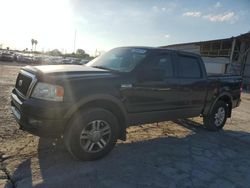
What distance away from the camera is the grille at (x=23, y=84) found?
14.8 feet

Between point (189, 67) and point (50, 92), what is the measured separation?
3.43 meters

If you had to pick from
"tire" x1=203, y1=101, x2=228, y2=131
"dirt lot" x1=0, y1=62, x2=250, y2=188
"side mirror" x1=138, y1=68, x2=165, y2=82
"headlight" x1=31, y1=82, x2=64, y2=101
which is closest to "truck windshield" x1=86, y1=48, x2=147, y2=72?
"side mirror" x1=138, y1=68, x2=165, y2=82

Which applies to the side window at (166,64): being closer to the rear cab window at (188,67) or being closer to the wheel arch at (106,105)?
the rear cab window at (188,67)

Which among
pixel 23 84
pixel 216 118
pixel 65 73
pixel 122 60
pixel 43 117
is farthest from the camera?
pixel 216 118

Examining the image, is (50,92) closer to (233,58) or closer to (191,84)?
(191,84)

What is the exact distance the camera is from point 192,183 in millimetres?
4219

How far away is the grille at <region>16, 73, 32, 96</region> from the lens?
14.8 ft

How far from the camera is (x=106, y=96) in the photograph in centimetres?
454

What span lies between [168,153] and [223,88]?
287 cm

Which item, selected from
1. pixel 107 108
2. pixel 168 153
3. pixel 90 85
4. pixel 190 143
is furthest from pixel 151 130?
pixel 90 85

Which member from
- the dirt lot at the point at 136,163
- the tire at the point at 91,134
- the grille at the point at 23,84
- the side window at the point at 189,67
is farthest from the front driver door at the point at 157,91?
the grille at the point at 23,84

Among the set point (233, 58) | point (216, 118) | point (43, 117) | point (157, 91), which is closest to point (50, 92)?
point (43, 117)

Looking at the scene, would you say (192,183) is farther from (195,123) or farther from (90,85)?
(195,123)

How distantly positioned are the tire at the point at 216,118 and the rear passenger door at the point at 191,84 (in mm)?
724
